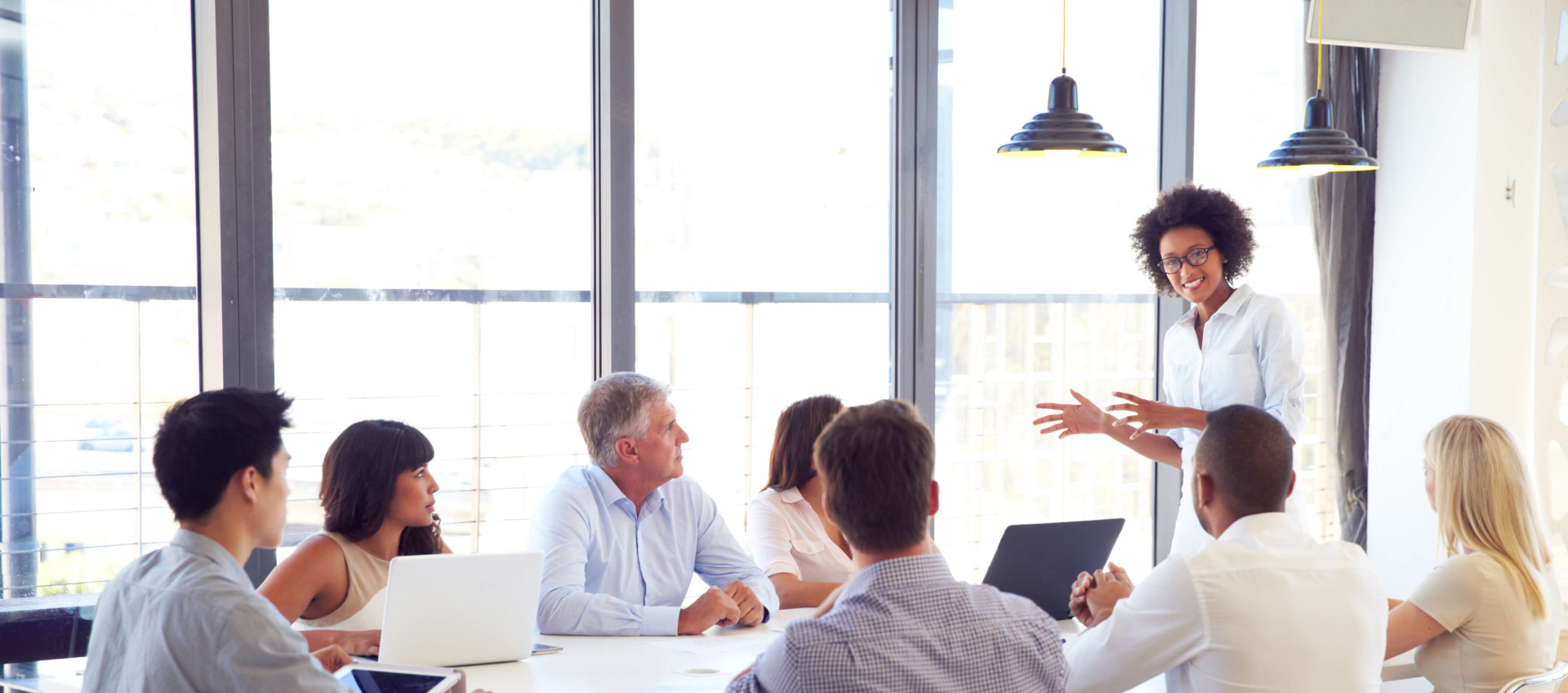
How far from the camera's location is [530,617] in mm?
2053

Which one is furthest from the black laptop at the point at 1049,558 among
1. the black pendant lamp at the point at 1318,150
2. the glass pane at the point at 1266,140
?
the glass pane at the point at 1266,140

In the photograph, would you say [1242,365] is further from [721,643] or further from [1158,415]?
[721,643]

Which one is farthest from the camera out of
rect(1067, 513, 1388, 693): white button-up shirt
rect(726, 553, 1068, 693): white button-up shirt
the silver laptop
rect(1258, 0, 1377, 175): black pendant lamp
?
rect(1258, 0, 1377, 175): black pendant lamp

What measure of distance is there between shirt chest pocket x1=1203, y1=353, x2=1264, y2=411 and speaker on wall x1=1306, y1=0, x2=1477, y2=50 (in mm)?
1611

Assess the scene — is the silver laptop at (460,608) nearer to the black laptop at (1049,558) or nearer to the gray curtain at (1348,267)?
the black laptop at (1049,558)

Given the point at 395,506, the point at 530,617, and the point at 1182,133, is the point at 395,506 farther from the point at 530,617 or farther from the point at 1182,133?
the point at 1182,133

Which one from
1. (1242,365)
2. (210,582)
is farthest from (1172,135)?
(210,582)

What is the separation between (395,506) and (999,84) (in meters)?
2.62

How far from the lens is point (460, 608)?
1.97 metres

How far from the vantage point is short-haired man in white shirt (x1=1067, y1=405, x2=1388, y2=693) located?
67.1 inches

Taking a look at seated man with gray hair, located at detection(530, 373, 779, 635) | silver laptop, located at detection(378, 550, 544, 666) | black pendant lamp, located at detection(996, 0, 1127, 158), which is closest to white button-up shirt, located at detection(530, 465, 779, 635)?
seated man with gray hair, located at detection(530, 373, 779, 635)

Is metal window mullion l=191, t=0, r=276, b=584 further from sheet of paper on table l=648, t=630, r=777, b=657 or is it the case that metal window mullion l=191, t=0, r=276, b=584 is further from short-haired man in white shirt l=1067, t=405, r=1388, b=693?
short-haired man in white shirt l=1067, t=405, r=1388, b=693

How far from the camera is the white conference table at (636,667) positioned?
1.95 m

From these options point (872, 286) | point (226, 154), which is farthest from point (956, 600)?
point (872, 286)
